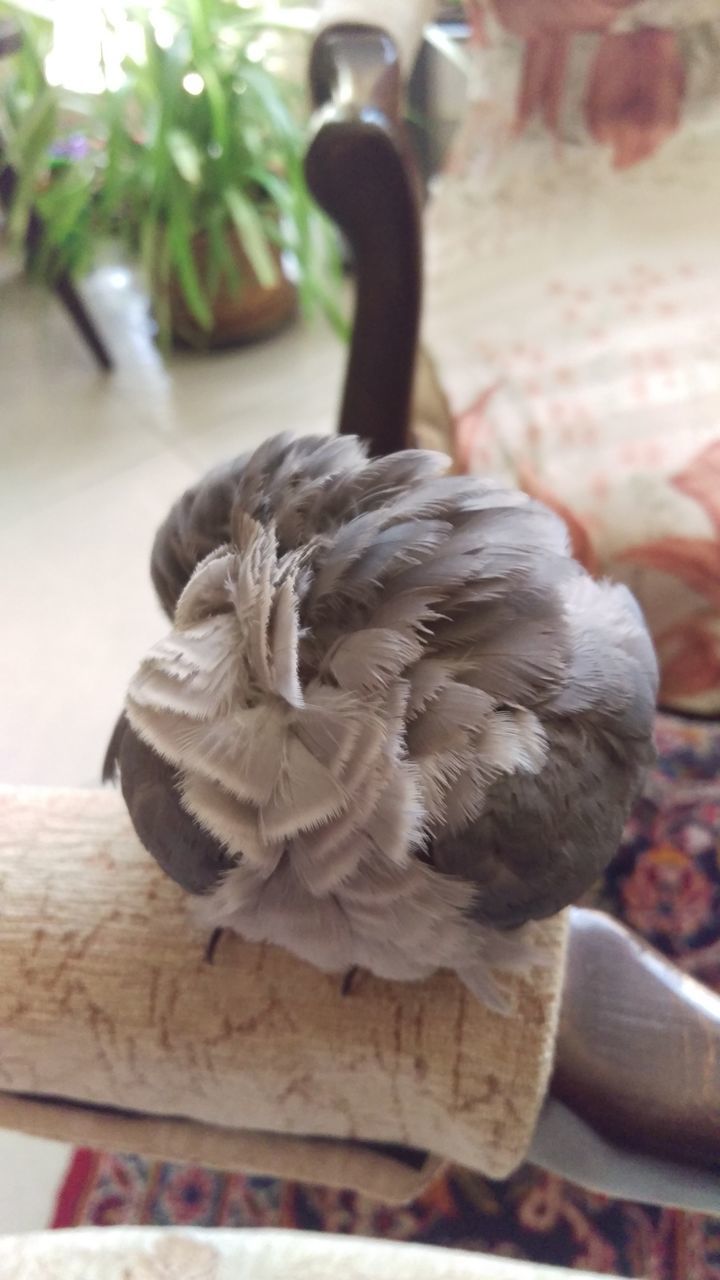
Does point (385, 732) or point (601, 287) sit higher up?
point (385, 732)

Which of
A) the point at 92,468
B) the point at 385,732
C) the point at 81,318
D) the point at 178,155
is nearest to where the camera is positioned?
the point at 385,732

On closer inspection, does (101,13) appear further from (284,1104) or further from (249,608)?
(284,1104)

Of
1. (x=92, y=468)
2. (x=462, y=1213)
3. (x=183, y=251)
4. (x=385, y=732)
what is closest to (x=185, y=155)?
(x=183, y=251)

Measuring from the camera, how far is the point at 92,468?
174 centimetres

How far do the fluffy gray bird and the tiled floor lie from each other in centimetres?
79

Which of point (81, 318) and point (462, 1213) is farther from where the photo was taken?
point (81, 318)

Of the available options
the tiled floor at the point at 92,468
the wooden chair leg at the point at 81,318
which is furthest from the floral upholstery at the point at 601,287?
the wooden chair leg at the point at 81,318

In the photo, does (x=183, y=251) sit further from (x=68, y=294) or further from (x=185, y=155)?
(x=68, y=294)

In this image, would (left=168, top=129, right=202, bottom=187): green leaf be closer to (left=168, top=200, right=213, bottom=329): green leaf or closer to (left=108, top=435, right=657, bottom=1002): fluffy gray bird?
(left=168, top=200, right=213, bottom=329): green leaf

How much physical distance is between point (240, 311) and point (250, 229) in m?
0.29

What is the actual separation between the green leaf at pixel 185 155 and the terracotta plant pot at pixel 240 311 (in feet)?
0.70

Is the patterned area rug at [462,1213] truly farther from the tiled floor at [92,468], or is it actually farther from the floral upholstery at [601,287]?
the floral upholstery at [601,287]

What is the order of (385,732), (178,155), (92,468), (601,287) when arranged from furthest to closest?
(92,468)
(178,155)
(601,287)
(385,732)

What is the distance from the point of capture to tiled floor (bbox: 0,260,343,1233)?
1392mm
